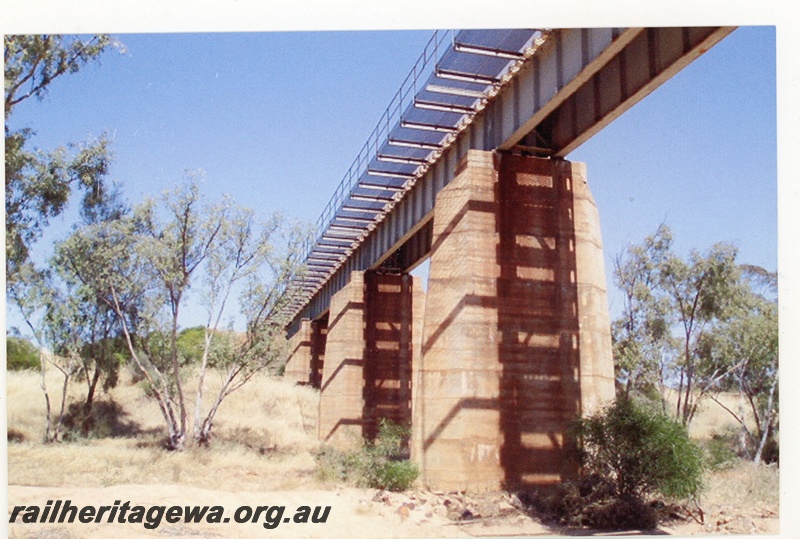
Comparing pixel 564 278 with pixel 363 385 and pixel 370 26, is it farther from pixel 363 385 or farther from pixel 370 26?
pixel 363 385

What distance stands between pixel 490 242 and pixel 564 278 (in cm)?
201

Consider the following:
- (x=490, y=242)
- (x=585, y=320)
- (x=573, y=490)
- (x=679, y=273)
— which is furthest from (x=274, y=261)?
(x=679, y=273)

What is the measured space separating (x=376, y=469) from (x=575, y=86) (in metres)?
10.2

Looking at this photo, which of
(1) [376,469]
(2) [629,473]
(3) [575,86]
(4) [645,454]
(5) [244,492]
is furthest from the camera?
(1) [376,469]

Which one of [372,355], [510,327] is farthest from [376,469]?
[372,355]

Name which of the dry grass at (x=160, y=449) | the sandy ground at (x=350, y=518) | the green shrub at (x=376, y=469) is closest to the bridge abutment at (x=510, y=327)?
the green shrub at (x=376, y=469)

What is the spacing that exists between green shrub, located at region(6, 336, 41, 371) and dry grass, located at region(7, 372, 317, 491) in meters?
0.39

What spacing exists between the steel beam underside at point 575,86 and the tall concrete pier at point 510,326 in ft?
2.97

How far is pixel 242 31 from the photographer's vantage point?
12250mm

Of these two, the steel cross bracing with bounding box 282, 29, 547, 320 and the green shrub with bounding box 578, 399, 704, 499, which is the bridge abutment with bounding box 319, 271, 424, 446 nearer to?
the steel cross bracing with bounding box 282, 29, 547, 320

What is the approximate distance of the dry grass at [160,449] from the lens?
65.1 ft

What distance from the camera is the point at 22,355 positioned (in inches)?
1162

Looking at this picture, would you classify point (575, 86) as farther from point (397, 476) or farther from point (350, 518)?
point (350, 518)

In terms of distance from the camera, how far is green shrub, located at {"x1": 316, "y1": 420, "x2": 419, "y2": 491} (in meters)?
17.6
